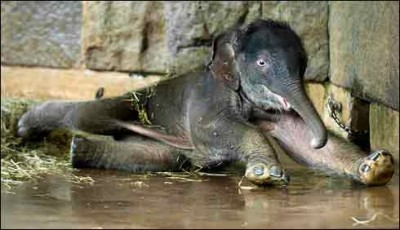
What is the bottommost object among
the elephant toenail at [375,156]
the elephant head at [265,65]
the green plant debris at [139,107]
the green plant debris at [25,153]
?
the green plant debris at [25,153]

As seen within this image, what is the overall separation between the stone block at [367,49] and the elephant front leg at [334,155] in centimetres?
29

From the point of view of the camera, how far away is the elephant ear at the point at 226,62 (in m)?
3.99

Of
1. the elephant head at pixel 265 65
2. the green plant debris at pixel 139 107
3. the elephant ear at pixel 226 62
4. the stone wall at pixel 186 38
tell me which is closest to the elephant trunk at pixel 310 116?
the elephant head at pixel 265 65

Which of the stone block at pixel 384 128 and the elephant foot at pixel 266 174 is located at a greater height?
the stone block at pixel 384 128

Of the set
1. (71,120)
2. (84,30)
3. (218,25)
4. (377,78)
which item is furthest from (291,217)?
(84,30)

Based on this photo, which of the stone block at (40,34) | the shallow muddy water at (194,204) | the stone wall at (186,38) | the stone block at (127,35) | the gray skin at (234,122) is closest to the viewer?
the shallow muddy water at (194,204)

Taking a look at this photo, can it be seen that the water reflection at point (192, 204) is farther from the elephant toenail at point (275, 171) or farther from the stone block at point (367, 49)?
the stone block at point (367, 49)

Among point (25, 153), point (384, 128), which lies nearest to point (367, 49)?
point (384, 128)

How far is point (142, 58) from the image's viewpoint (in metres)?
5.46

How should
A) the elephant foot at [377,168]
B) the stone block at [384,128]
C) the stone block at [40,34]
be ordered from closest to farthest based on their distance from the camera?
the elephant foot at [377,168] < the stone block at [384,128] < the stone block at [40,34]

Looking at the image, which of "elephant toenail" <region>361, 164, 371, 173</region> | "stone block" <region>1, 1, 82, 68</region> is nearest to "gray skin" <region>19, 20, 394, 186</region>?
"elephant toenail" <region>361, 164, 371, 173</region>

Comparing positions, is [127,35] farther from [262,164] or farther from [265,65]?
[262,164]

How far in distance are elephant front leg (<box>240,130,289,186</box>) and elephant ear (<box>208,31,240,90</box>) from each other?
1.03ft

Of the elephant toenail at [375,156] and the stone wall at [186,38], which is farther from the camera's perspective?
the stone wall at [186,38]
